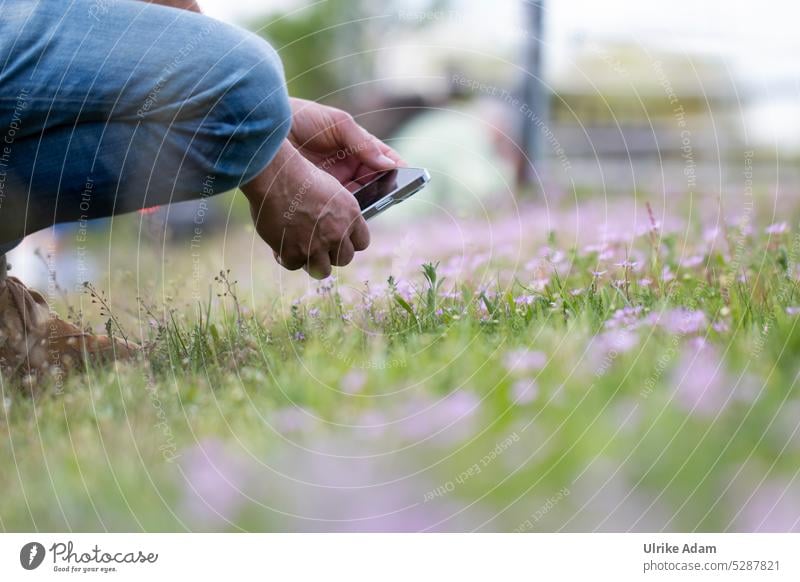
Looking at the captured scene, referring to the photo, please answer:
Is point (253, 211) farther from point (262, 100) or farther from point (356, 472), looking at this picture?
point (356, 472)

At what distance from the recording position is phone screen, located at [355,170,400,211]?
6.72 feet

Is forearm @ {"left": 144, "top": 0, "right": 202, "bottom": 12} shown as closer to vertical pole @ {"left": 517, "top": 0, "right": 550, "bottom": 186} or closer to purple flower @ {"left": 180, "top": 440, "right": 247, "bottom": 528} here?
purple flower @ {"left": 180, "top": 440, "right": 247, "bottom": 528}

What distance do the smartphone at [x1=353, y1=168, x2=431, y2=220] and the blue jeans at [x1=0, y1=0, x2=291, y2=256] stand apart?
295 mm

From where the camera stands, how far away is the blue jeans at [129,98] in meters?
1.75

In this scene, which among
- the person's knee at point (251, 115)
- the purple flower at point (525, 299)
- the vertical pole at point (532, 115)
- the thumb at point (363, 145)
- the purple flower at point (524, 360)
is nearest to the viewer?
the purple flower at point (524, 360)

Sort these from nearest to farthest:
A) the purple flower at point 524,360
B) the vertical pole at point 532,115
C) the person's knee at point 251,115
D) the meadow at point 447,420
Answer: the meadow at point 447,420 < the purple flower at point 524,360 < the person's knee at point 251,115 < the vertical pole at point 532,115

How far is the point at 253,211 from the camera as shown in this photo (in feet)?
6.55

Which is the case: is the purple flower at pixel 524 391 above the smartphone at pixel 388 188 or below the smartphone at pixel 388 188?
below

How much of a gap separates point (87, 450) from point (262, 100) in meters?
0.76

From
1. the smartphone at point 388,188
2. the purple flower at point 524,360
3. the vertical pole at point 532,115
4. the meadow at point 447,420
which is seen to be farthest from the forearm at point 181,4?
the vertical pole at point 532,115

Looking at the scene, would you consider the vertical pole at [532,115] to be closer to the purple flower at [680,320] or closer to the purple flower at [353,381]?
the purple flower at [680,320]

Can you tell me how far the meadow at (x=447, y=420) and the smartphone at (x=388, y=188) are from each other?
0.19 meters

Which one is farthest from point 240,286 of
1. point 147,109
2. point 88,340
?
point 147,109

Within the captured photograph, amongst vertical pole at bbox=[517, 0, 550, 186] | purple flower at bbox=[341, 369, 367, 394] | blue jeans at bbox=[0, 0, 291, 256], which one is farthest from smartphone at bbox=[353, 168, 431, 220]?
vertical pole at bbox=[517, 0, 550, 186]
